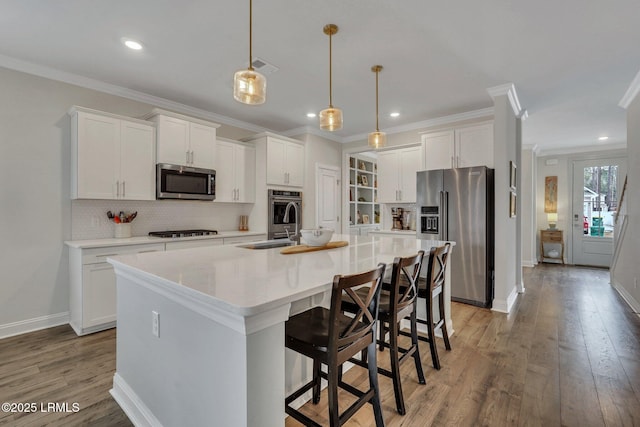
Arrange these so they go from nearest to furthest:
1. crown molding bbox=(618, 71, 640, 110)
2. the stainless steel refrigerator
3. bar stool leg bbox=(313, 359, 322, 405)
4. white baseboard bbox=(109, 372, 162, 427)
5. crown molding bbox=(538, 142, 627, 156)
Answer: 1. white baseboard bbox=(109, 372, 162, 427)
2. bar stool leg bbox=(313, 359, 322, 405)
3. crown molding bbox=(618, 71, 640, 110)
4. the stainless steel refrigerator
5. crown molding bbox=(538, 142, 627, 156)

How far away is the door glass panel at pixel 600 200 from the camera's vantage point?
654cm

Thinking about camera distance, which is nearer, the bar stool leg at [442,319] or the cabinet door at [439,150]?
the bar stool leg at [442,319]

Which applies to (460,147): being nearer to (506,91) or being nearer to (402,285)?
(506,91)

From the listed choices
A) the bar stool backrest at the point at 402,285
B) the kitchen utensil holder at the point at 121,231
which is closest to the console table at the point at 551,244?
the bar stool backrest at the point at 402,285

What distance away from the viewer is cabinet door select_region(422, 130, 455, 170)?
4.34 metres

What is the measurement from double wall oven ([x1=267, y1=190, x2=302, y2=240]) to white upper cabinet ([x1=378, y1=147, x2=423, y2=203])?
5.19ft

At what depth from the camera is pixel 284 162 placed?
495 centimetres

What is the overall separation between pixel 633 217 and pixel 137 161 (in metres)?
6.06

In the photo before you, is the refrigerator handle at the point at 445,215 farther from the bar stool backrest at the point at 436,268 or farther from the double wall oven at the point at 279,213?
the double wall oven at the point at 279,213

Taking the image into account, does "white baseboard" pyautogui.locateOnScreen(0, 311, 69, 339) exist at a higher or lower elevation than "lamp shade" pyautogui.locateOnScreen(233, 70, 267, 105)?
lower

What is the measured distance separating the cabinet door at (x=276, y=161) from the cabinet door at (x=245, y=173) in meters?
0.31

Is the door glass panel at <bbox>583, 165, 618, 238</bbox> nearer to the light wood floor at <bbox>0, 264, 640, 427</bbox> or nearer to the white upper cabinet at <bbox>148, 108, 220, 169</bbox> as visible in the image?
the light wood floor at <bbox>0, 264, 640, 427</bbox>

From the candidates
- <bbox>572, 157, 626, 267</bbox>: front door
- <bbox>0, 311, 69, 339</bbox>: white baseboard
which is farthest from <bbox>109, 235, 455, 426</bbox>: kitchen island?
<bbox>572, 157, 626, 267</bbox>: front door

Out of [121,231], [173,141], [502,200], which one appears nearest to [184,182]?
[173,141]
